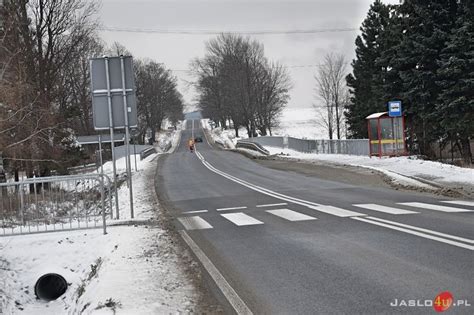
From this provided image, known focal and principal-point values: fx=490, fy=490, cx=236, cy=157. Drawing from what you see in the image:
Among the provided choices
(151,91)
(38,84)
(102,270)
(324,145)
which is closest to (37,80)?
(38,84)

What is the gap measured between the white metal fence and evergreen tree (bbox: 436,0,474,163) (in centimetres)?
481

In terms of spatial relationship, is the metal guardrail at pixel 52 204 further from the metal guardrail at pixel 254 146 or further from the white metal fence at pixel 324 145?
the metal guardrail at pixel 254 146

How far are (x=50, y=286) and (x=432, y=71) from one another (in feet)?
77.7

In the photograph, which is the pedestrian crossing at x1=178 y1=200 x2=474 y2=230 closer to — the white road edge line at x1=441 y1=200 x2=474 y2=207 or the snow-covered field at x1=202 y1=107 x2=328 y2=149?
the white road edge line at x1=441 y1=200 x2=474 y2=207

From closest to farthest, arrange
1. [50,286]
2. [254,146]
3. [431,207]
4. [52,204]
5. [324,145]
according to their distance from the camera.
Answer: [50,286], [52,204], [431,207], [324,145], [254,146]

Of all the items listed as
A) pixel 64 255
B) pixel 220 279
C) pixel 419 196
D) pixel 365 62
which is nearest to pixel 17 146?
pixel 64 255

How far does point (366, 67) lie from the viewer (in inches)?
1618

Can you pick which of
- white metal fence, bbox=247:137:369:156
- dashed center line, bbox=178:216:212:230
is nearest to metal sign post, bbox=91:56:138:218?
dashed center line, bbox=178:216:212:230

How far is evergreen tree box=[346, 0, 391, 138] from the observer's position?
38.5 metres

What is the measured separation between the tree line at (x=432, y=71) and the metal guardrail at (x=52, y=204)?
19.7 metres

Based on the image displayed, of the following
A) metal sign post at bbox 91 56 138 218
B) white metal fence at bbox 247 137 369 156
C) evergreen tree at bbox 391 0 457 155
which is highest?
evergreen tree at bbox 391 0 457 155

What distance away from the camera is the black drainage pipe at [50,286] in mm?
8602

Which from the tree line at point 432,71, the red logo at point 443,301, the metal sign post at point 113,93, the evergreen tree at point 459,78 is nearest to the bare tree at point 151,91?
the tree line at point 432,71

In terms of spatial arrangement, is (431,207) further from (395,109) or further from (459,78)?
(459,78)
